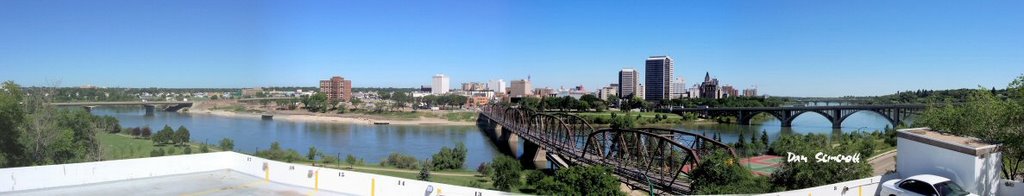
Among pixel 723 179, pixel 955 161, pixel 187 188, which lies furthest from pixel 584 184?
pixel 187 188

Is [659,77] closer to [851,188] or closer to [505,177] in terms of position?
[505,177]

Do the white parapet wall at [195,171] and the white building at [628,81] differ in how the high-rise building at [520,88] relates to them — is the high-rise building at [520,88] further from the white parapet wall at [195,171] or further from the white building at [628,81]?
the white parapet wall at [195,171]

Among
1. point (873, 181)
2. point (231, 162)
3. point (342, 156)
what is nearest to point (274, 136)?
point (342, 156)

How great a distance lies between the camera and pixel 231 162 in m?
5.40

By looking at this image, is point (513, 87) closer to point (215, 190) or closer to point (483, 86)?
point (483, 86)

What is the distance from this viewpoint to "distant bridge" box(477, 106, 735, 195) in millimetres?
11938

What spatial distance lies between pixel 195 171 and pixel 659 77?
325 feet

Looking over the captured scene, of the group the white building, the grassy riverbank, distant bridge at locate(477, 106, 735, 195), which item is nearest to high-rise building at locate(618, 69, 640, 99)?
the white building

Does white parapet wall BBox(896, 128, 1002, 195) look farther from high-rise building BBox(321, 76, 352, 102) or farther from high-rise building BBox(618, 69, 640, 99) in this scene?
high-rise building BBox(618, 69, 640, 99)

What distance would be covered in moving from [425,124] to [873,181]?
45472 millimetres

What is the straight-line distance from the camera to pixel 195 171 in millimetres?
5223

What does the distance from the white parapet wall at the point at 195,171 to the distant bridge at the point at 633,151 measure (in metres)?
2.66

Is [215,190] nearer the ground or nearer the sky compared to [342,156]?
nearer the sky

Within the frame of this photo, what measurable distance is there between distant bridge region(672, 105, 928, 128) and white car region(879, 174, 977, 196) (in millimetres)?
44153
